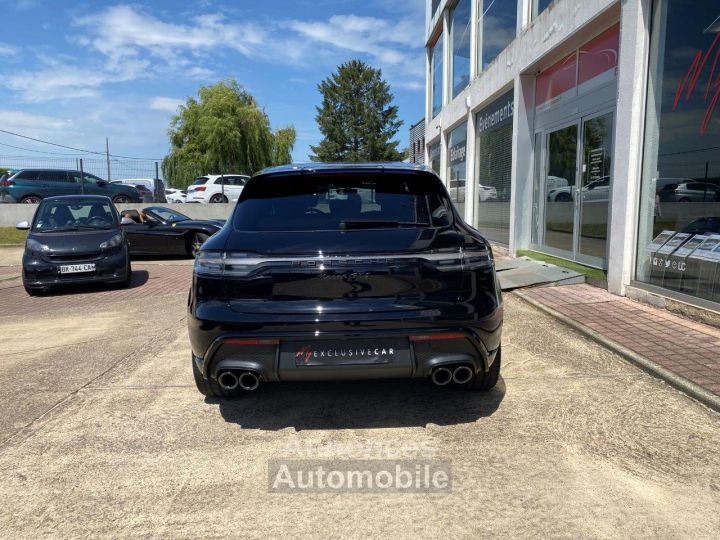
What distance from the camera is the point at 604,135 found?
8133mm

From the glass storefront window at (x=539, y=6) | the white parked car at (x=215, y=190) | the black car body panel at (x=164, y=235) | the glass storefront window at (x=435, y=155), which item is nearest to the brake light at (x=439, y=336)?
the glass storefront window at (x=539, y=6)

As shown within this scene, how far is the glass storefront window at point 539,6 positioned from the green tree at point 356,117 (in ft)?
171

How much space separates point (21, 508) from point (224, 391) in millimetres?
1364

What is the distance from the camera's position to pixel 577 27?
8.34m

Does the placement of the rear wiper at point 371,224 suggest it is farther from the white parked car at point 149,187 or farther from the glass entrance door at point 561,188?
the white parked car at point 149,187

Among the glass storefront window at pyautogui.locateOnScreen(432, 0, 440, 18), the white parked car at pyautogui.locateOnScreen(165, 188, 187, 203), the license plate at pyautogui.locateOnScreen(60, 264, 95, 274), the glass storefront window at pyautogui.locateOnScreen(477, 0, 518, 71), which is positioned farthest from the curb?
the white parked car at pyautogui.locateOnScreen(165, 188, 187, 203)

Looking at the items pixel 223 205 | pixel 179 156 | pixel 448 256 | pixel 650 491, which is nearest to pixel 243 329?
pixel 448 256

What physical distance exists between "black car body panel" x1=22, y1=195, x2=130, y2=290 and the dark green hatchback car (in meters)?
13.8

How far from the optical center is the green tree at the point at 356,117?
63.4 m

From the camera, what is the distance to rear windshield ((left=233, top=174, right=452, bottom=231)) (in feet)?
11.2

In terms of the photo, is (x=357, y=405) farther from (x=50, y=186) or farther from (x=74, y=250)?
(x=50, y=186)

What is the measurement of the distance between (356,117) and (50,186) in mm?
46218

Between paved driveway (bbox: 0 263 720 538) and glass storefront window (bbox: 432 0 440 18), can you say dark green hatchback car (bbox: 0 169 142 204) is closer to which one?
glass storefront window (bbox: 432 0 440 18)

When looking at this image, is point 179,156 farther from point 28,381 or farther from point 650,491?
point 650,491
